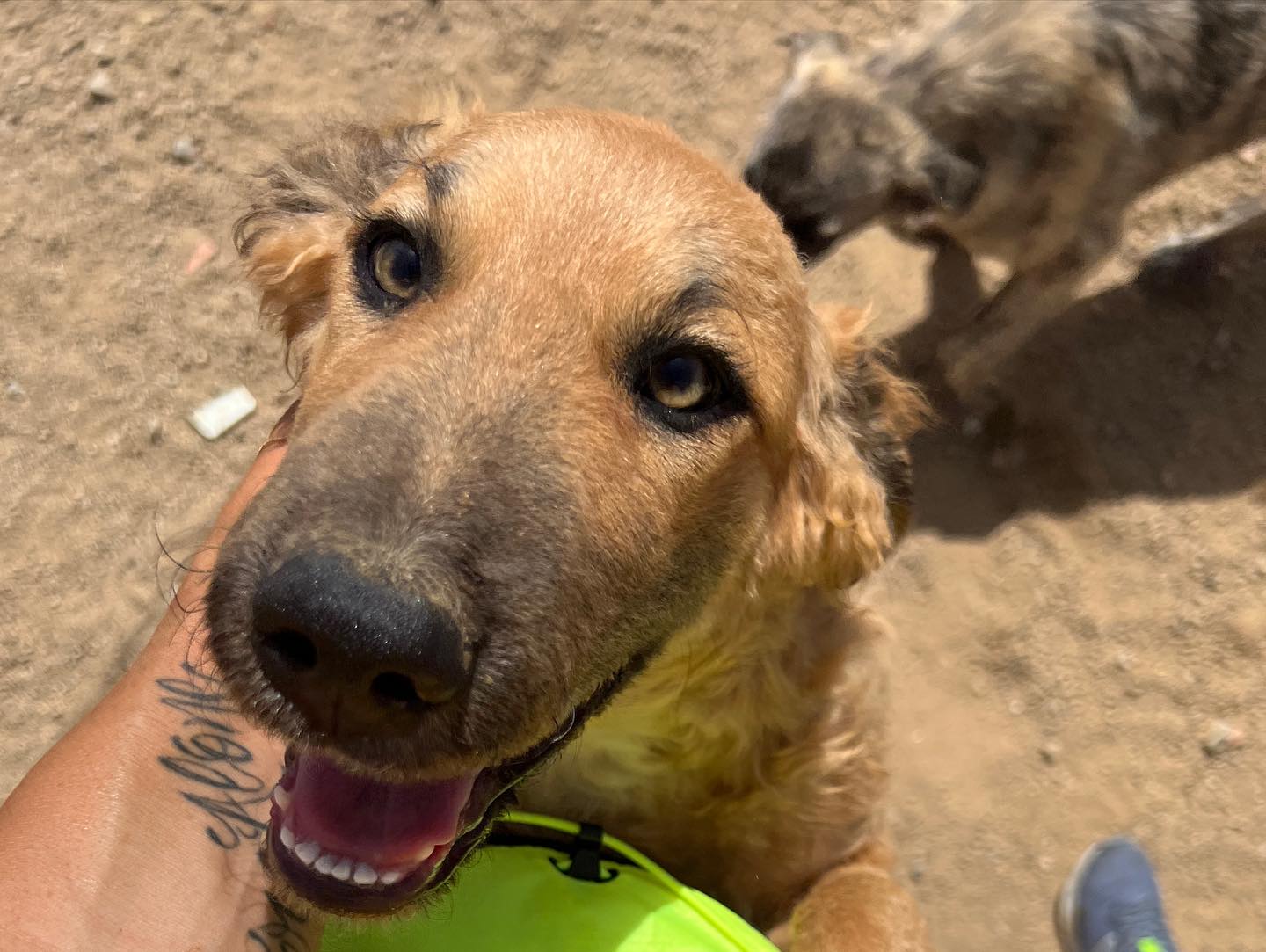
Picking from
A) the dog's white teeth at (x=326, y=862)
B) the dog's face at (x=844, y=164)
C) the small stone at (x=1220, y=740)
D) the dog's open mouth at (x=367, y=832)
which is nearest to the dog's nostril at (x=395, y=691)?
the dog's open mouth at (x=367, y=832)

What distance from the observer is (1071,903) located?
3758mm

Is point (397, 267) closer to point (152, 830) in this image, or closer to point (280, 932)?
point (152, 830)

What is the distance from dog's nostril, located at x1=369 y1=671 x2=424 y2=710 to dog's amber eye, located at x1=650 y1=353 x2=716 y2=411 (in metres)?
0.92

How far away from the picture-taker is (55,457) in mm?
4398

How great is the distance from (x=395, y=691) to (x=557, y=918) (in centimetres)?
122

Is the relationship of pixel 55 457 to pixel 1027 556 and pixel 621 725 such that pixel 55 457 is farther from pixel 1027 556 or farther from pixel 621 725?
pixel 1027 556

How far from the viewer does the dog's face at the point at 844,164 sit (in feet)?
12.8

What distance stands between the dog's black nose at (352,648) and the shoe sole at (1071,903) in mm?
3186

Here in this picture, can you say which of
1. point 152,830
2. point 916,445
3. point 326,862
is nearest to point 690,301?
point 326,862

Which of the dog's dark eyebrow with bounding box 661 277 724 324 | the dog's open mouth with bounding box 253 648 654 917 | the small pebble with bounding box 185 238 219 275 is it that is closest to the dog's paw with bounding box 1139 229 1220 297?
the dog's dark eyebrow with bounding box 661 277 724 324

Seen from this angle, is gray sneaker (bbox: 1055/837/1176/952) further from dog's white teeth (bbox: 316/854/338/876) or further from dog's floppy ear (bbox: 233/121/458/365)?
dog's floppy ear (bbox: 233/121/458/365)

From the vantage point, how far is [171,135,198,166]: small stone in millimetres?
4945

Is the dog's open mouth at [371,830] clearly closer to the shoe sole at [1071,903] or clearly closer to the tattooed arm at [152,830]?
the tattooed arm at [152,830]

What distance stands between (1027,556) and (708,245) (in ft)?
9.34
